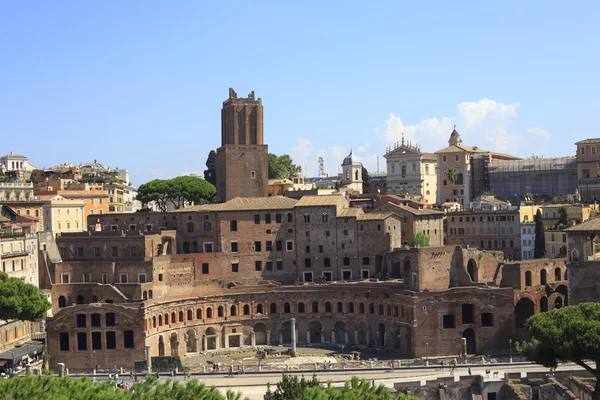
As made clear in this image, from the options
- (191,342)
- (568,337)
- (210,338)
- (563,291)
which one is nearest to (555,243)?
(563,291)

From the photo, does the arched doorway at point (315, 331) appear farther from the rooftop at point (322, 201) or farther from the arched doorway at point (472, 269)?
the arched doorway at point (472, 269)

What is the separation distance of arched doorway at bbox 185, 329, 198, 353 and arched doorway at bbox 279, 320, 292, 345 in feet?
23.7

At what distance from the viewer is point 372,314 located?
257ft

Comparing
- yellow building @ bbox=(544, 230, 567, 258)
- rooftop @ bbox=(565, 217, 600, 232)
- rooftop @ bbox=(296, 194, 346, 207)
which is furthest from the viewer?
yellow building @ bbox=(544, 230, 567, 258)

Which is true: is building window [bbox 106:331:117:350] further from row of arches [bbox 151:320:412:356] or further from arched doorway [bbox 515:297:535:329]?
arched doorway [bbox 515:297:535:329]

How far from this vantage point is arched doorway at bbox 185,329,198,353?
254 ft

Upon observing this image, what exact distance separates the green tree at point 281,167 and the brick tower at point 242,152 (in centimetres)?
2987

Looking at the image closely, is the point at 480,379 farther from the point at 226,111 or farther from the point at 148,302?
the point at 226,111

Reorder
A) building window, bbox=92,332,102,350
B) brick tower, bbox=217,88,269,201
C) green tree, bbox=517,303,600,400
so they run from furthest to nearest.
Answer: brick tower, bbox=217,88,269,201
building window, bbox=92,332,102,350
green tree, bbox=517,303,600,400

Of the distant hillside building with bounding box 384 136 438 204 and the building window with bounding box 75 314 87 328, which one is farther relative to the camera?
the distant hillside building with bounding box 384 136 438 204

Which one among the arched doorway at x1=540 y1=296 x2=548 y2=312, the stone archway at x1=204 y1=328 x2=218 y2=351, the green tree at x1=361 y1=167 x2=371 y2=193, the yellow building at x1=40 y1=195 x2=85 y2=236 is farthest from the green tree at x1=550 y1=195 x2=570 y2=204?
the yellow building at x1=40 y1=195 x2=85 y2=236

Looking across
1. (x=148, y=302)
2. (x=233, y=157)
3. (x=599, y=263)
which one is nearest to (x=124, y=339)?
(x=148, y=302)

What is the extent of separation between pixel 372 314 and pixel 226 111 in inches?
1081

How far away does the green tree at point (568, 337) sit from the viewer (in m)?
52.6
